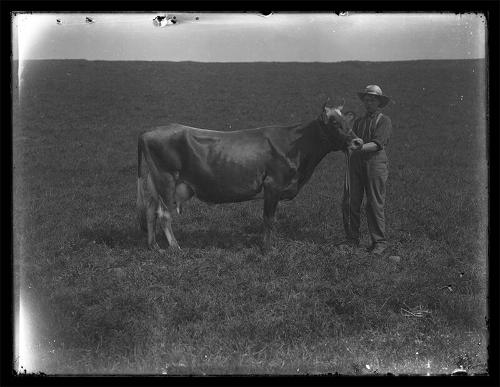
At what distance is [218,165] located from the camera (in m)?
6.70

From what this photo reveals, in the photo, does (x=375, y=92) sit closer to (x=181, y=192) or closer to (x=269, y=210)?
(x=269, y=210)

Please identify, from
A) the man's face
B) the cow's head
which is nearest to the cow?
the cow's head

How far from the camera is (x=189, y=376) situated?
4859 millimetres

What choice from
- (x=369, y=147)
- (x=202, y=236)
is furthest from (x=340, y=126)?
(x=202, y=236)

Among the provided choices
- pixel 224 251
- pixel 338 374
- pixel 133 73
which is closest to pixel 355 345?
pixel 338 374

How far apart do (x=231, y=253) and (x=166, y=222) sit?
37.4 inches

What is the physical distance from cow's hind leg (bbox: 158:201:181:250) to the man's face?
2962mm

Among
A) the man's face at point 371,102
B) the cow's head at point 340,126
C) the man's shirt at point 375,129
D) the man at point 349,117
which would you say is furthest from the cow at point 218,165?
the man's face at point 371,102

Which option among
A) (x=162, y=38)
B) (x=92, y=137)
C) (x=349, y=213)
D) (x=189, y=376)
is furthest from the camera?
(x=92, y=137)

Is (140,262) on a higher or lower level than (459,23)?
lower

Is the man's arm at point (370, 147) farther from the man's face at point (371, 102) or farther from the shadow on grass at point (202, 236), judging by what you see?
the shadow on grass at point (202, 236)

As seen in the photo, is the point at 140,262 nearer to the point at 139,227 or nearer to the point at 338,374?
the point at 139,227

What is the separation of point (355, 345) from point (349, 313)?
0.44 m

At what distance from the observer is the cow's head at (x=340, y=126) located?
6398 millimetres
